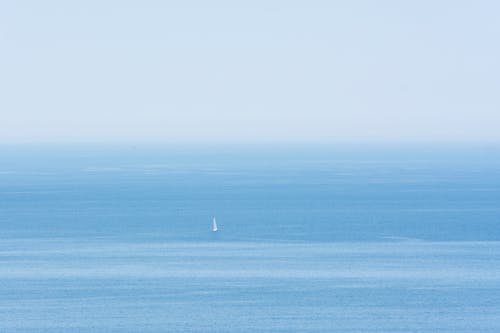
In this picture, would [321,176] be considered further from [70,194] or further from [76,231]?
[76,231]

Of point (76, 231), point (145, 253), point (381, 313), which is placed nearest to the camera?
point (381, 313)

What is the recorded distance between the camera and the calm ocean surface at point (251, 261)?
1278 inches

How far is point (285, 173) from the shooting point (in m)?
115

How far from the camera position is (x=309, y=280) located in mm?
38438

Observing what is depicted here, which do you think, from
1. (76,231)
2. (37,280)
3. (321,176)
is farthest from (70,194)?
(37,280)

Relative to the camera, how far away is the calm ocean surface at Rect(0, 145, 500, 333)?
32.5m

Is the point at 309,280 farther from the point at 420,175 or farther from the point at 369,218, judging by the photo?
the point at 420,175

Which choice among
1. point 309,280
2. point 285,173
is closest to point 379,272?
point 309,280

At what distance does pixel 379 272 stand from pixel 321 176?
66532 mm

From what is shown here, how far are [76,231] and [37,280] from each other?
15636mm

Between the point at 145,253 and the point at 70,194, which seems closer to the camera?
the point at 145,253

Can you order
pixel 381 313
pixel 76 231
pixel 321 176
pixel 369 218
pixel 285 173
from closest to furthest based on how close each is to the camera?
pixel 381 313 → pixel 76 231 → pixel 369 218 → pixel 321 176 → pixel 285 173

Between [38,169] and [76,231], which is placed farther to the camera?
[38,169]

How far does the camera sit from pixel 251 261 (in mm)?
42844
